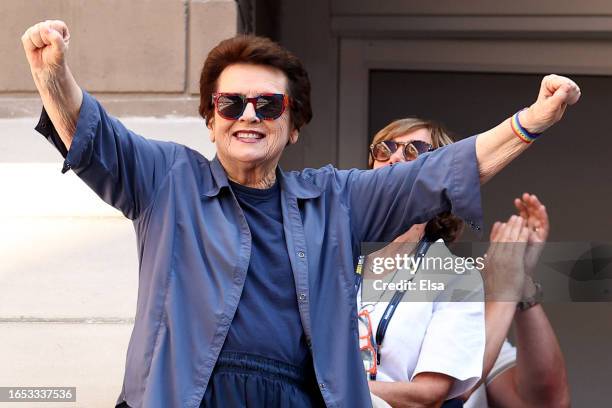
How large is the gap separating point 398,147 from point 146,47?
1.28 metres

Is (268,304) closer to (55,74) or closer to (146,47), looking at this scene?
(55,74)

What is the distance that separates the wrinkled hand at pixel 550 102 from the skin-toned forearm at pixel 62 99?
1.03 meters

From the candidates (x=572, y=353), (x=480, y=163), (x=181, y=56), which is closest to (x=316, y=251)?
(x=480, y=163)

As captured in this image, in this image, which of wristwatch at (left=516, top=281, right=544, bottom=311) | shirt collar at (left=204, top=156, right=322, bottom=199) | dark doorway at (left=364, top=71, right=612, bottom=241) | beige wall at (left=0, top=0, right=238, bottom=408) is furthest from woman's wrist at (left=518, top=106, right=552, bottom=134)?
dark doorway at (left=364, top=71, right=612, bottom=241)

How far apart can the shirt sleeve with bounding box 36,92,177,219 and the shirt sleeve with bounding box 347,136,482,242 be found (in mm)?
490

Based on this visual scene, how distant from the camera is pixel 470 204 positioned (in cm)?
246

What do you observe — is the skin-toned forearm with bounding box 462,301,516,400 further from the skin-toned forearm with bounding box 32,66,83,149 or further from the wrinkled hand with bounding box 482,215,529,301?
the skin-toned forearm with bounding box 32,66,83,149

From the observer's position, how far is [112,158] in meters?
2.40

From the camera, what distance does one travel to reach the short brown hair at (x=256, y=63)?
103 inches

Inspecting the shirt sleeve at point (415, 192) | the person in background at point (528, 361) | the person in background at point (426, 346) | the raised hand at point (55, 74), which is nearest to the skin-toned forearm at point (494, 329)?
the person in background at point (528, 361)

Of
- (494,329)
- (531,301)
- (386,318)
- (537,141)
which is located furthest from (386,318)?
(537,141)

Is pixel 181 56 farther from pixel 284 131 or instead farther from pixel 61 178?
pixel 284 131

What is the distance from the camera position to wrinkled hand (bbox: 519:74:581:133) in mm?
2377

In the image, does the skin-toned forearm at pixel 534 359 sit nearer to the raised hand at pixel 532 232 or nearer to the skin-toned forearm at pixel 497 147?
the raised hand at pixel 532 232
